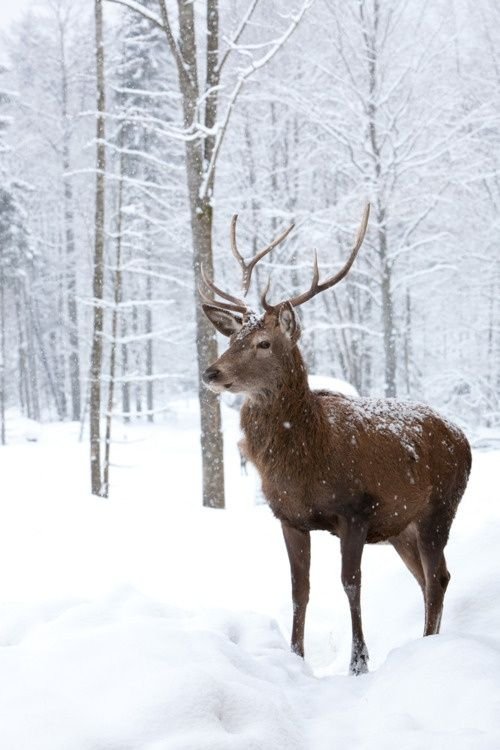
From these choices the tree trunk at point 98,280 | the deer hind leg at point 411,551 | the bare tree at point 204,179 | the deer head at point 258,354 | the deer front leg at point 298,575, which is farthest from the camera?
the tree trunk at point 98,280

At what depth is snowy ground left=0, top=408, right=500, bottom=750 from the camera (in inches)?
79.7

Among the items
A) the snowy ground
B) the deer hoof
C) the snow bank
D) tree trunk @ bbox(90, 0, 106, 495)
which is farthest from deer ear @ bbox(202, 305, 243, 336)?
tree trunk @ bbox(90, 0, 106, 495)

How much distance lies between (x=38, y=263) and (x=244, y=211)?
13.7 metres

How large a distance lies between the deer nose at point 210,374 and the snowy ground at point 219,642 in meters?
1.11

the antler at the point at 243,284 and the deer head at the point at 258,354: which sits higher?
the antler at the point at 243,284

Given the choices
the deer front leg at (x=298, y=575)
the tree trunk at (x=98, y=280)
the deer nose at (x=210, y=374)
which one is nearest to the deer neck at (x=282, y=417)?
the deer nose at (x=210, y=374)

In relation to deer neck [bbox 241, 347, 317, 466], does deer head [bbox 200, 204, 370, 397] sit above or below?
above

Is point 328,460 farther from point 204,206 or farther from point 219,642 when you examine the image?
point 204,206

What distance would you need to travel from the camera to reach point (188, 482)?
1633 cm

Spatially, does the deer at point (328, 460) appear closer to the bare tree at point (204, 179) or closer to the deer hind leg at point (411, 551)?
the deer hind leg at point (411, 551)

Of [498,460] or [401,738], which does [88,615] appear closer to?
[401,738]

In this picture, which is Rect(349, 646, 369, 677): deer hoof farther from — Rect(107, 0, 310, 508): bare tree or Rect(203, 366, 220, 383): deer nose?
Rect(107, 0, 310, 508): bare tree

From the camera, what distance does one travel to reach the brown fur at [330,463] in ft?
11.1

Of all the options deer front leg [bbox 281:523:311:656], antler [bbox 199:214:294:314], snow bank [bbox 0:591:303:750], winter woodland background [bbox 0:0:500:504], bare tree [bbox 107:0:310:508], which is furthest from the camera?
winter woodland background [bbox 0:0:500:504]
